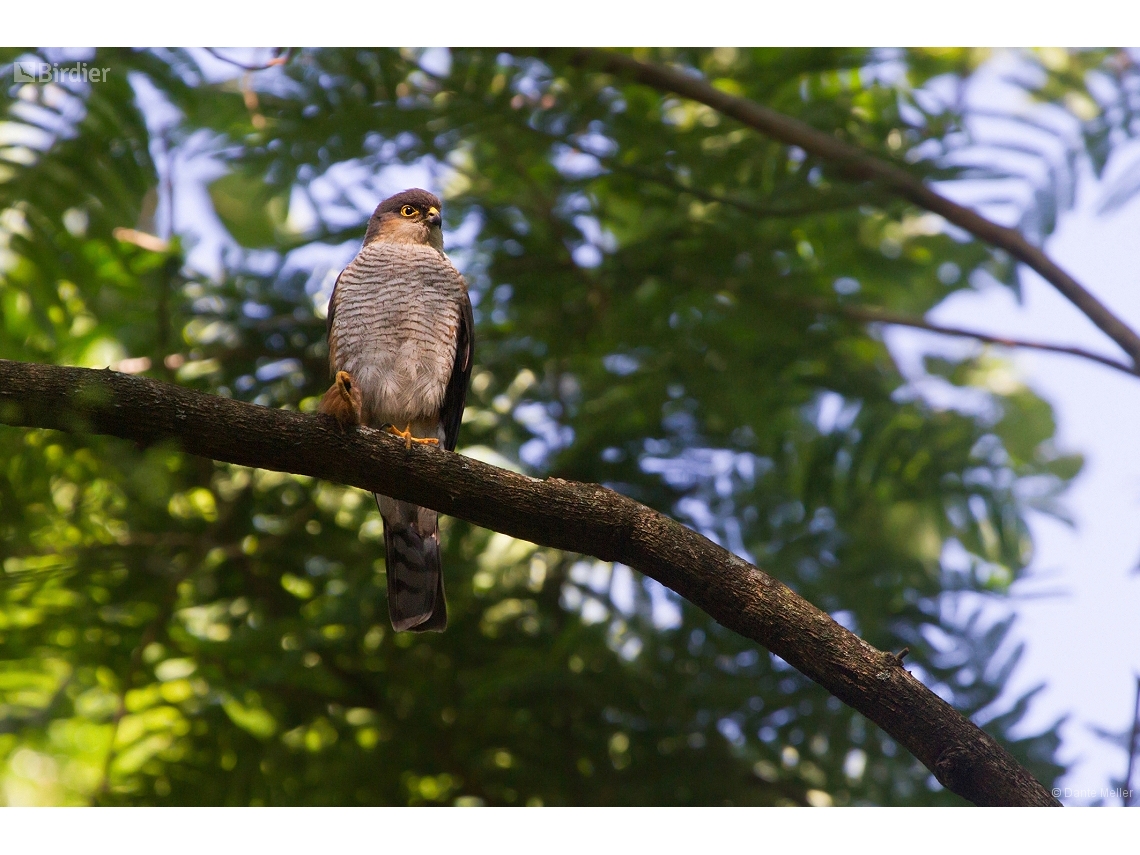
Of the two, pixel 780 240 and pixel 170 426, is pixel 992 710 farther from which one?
pixel 170 426

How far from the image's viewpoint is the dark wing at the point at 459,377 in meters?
3.99

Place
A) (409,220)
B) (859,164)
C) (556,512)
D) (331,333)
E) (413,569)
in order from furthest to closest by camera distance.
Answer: (859,164)
(409,220)
(331,333)
(413,569)
(556,512)

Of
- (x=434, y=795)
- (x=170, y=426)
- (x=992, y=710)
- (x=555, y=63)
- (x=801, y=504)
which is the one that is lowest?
(x=434, y=795)

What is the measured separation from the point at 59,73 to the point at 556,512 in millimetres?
3147

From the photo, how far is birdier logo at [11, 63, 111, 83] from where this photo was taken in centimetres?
400

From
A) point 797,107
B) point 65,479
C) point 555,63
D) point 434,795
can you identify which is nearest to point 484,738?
point 434,795

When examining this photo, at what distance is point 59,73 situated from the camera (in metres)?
4.09

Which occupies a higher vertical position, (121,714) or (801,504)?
(801,504)

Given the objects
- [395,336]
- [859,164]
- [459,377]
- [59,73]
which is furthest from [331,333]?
[859,164]

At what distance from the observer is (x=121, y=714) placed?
4164 millimetres

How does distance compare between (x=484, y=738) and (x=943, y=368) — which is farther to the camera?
(x=943, y=368)

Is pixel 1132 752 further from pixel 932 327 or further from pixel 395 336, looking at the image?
pixel 395 336

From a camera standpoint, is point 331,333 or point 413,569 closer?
point 413,569

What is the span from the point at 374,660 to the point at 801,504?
7.01 ft
